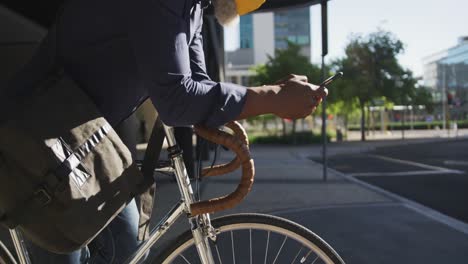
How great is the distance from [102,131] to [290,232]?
0.69m

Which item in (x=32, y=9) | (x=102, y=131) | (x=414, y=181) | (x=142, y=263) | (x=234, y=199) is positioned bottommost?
(x=414, y=181)

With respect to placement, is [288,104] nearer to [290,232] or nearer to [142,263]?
[290,232]

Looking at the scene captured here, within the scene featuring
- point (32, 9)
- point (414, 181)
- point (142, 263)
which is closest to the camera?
point (142, 263)

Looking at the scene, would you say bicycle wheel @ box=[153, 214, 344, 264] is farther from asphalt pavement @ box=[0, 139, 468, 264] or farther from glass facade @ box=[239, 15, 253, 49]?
glass facade @ box=[239, 15, 253, 49]

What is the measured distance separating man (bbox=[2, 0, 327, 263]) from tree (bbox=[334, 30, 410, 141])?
103 feet

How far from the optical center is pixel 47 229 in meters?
1.52

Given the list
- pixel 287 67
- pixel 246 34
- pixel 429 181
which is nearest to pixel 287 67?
pixel 287 67

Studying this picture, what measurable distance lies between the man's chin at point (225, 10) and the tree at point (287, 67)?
28422 mm

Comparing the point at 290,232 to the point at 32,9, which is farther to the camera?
the point at 32,9

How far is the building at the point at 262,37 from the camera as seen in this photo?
80.8 metres

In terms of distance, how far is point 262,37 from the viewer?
306 ft

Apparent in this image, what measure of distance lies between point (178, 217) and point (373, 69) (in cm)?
3252

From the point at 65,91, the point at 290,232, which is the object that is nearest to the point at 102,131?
the point at 65,91

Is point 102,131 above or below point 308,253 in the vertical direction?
above
